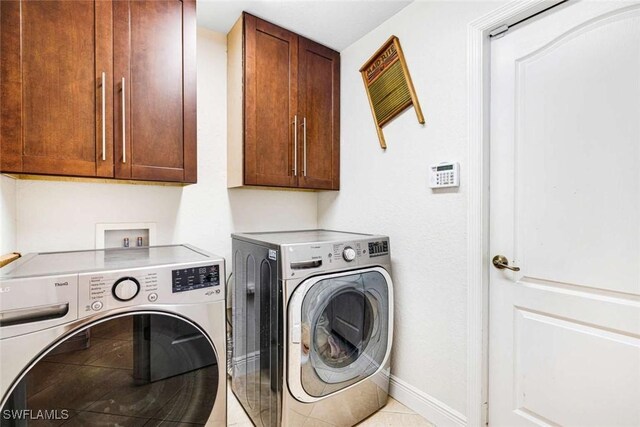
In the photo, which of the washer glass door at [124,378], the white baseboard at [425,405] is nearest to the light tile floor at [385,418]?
the white baseboard at [425,405]

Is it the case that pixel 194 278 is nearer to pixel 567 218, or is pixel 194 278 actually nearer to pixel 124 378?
pixel 124 378

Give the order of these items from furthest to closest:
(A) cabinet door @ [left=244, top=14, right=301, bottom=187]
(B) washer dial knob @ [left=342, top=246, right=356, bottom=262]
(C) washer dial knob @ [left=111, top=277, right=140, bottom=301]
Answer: (A) cabinet door @ [left=244, top=14, right=301, bottom=187], (B) washer dial knob @ [left=342, top=246, right=356, bottom=262], (C) washer dial knob @ [left=111, top=277, right=140, bottom=301]

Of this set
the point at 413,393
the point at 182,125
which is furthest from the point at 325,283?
the point at 182,125

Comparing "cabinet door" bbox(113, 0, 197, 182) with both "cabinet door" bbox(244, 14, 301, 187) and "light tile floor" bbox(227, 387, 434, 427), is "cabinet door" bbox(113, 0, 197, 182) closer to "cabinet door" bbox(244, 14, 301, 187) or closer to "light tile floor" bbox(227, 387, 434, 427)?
"cabinet door" bbox(244, 14, 301, 187)

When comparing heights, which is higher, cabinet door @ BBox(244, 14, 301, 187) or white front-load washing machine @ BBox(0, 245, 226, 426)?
cabinet door @ BBox(244, 14, 301, 187)

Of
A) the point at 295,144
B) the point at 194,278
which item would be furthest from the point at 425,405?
the point at 295,144

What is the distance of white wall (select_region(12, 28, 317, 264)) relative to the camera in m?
1.49

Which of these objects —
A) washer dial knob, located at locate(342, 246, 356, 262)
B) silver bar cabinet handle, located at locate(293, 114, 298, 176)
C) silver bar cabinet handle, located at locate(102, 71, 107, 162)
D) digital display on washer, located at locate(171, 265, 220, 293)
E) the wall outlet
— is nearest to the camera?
digital display on washer, located at locate(171, 265, 220, 293)

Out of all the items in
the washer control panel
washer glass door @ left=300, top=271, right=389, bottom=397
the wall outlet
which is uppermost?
the wall outlet

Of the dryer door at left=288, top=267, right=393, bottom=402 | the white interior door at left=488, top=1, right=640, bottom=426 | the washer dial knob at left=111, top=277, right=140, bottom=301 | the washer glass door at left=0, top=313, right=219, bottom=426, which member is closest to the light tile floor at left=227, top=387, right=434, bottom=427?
the dryer door at left=288, top=267, right=393, bottom=402

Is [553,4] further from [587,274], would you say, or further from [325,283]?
[325,283]

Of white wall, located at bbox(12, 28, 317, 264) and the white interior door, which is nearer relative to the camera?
the white interior door

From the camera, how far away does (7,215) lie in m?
1.27

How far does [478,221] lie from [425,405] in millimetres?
1060
